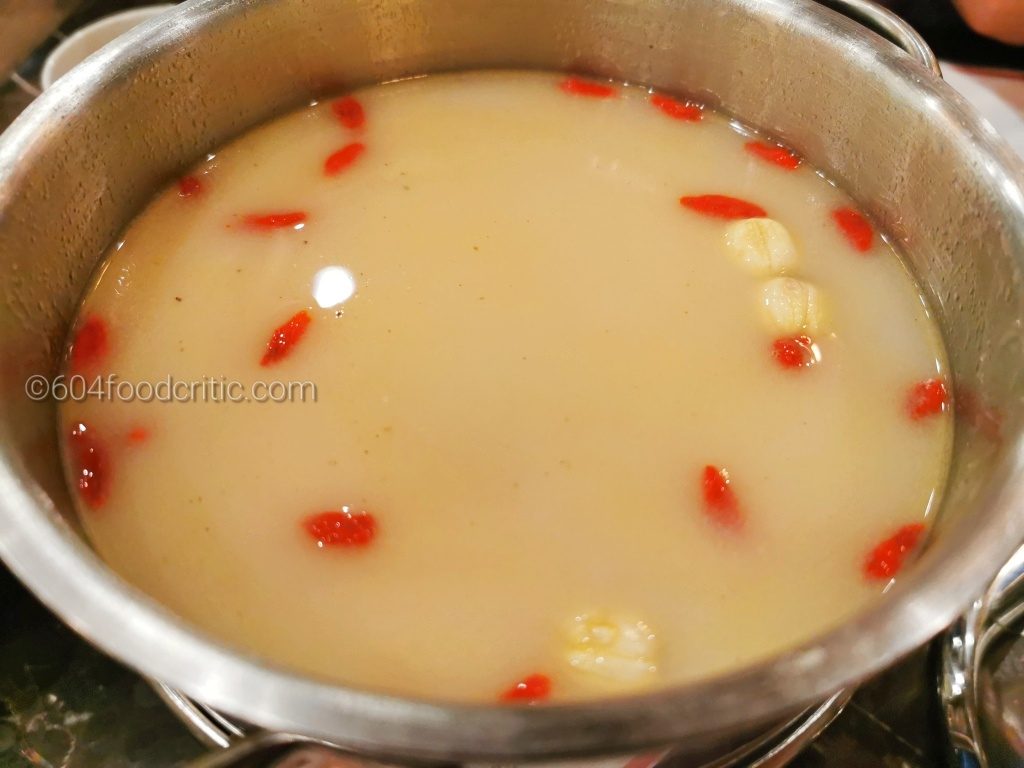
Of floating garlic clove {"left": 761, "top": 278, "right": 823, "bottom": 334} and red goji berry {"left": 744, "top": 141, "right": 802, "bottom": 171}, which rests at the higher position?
red goji berry {"left": 744, "top": 141, "right": 802, "bottom": 171}

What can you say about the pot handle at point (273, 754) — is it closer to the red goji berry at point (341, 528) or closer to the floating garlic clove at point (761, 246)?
the red goji berry at point (341, 528)

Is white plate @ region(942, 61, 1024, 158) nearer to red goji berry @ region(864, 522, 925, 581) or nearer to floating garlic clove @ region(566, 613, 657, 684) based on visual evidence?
red goji berry @ region(864, 522, 925, 581)

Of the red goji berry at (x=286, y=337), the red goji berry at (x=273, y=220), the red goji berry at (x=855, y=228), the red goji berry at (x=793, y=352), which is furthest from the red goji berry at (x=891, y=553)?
the red goji berry at (x=273, y=220)

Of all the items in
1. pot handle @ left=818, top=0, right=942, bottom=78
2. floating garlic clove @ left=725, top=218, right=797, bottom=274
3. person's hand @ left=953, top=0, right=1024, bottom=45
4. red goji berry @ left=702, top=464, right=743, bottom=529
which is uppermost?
pot handle @ left=818, top=0, right=942, bottom=78

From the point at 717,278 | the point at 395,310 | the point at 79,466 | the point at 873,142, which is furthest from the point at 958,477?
the point at 79,466

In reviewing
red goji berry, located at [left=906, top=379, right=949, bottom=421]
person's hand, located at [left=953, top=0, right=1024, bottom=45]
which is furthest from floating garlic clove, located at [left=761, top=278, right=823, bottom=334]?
person's hand, located at [left=953, top=0, right=1024, bottom=45]

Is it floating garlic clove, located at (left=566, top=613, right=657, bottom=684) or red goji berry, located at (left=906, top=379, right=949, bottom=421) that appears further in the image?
red goji berry, located at (left=906, top=379, right=949, bottom=421)

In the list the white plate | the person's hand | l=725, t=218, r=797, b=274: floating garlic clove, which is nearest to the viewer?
l=725, t=218, r=797, b=274: floating garlic clove

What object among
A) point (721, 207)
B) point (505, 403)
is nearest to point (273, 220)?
point (505, 403)
